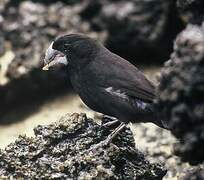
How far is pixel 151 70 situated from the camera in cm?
948

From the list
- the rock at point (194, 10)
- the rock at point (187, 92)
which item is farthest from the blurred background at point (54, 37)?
the rock at point (187, 92)

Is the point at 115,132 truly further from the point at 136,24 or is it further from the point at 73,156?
the point at 136,24

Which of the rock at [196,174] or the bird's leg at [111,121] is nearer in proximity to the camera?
the rock at [196,174]

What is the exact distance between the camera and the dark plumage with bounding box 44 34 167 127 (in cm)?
552

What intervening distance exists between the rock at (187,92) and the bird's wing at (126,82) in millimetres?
1427

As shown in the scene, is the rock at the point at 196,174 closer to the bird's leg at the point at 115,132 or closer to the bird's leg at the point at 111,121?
the bird's leg at the point at 115,132

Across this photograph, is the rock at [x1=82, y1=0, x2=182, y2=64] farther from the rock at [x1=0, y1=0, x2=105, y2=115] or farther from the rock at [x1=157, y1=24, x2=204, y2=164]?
the rock at [x1=157, y1=24, x2=204, y2=164]

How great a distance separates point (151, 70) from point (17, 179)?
4.95 m

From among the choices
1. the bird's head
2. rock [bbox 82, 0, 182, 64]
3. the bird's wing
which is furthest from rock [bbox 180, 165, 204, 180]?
rock [bbox 82, 0, 182, 64]

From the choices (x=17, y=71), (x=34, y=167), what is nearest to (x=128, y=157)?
(x=34, y=167)

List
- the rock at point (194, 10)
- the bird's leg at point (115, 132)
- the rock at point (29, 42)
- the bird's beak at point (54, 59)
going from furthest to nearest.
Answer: the rock at point (29, 42) → the bird's beak at point (54, 59) → the bird's leg at point (115, 132) → the rock at point (194, 10)

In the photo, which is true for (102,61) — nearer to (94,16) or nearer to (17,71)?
(17,71)

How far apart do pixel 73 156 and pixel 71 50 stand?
3.79 ft

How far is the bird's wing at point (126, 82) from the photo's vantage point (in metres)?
5.50
